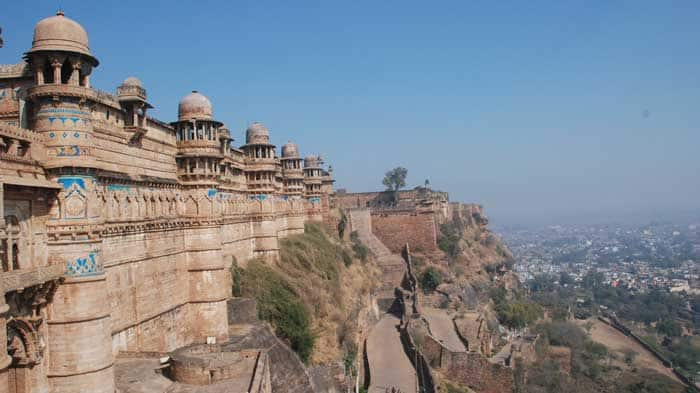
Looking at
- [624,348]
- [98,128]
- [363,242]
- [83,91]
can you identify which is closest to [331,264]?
[363,242]

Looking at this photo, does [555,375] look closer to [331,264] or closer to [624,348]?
[331,264]

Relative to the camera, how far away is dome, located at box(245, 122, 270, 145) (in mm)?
27041

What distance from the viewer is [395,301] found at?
38.2 metres

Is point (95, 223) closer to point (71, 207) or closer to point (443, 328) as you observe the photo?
point (71, 207)

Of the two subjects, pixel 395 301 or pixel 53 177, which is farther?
pixel 395 301

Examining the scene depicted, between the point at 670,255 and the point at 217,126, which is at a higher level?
the point at 217,126

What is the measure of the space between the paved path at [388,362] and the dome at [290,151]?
11381 mm

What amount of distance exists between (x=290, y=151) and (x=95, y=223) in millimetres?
23647

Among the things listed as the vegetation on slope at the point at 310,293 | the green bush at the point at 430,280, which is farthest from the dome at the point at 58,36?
the green bush at the point at 430,280

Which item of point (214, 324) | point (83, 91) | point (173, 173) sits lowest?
point (214, 324)

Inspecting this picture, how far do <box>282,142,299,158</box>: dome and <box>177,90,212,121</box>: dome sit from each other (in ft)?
53.1

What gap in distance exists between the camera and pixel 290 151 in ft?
114

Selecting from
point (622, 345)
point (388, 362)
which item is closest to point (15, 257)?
→ point (388, 362)

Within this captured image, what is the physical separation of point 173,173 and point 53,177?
272 inches
